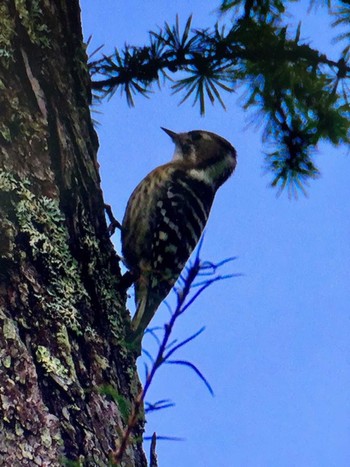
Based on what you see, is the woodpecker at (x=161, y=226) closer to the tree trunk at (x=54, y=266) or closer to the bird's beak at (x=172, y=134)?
the bird's beak at (x=172, y=134)

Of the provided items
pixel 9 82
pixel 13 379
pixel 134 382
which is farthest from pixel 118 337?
pixel 9 82

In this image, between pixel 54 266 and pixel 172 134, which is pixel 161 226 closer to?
pixel 172 134

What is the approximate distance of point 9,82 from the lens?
8.22ft

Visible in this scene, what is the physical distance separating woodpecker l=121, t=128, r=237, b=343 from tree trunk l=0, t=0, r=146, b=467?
1.33 meters

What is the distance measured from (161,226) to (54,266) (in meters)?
2.32

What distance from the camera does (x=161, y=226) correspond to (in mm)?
4648

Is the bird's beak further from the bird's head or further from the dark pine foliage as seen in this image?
the dark pine foliage

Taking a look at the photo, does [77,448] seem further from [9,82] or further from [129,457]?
[9,82]

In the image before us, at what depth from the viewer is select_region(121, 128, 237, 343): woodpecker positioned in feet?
14.0

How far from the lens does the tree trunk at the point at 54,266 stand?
2.02m

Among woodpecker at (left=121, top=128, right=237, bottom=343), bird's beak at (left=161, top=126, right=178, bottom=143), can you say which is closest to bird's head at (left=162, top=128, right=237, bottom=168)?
bird's beak at (left=161, top=126, right=178, bottom=143)

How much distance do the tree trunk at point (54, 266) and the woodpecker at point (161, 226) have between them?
1327 mm

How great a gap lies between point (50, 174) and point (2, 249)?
39cm

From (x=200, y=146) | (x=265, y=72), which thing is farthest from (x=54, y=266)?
(x=200, y=146)
